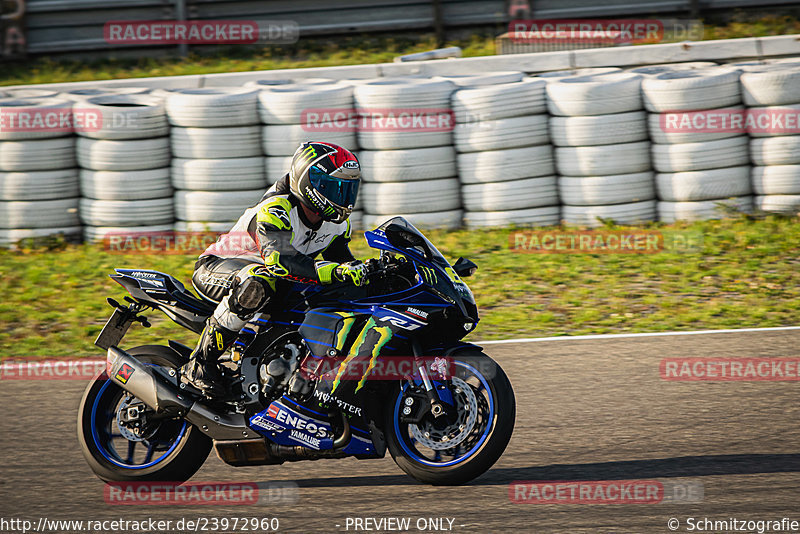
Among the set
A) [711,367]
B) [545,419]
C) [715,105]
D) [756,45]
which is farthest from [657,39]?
[545,419]

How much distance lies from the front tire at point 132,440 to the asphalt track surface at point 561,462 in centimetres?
15

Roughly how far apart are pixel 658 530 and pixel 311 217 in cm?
236

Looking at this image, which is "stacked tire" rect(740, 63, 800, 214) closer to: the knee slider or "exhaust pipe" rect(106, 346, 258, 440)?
the knee slider

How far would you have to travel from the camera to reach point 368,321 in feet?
15.7

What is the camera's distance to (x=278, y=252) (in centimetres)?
473

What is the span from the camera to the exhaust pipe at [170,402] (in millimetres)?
4930

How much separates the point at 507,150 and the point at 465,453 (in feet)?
17.7

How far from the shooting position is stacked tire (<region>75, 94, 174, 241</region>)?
9859 mm

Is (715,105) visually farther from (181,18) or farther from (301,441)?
(181,18)
